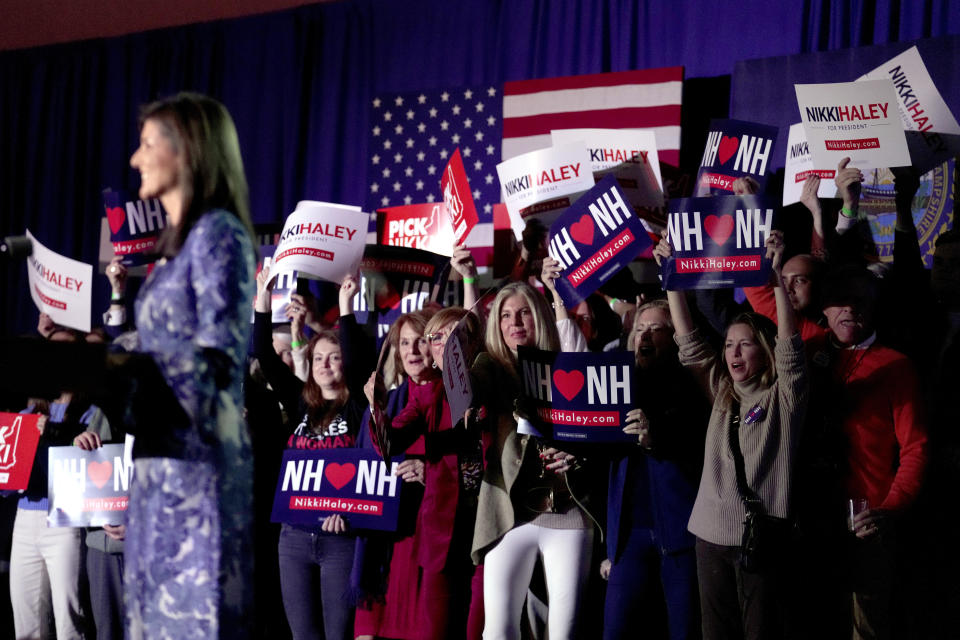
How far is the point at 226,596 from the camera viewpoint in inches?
78.5

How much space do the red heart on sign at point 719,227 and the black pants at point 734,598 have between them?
105cm

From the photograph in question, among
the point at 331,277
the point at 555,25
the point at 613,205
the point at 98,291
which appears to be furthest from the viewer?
the point at 98,291

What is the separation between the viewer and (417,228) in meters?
5.43

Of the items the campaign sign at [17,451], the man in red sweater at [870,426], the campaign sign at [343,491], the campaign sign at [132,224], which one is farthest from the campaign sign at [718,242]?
the campaign sign at [17,451]

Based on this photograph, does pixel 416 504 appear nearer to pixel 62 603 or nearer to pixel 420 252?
pixel 420 252

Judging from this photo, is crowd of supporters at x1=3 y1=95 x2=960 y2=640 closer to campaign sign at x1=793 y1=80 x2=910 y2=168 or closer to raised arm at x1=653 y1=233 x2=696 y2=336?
raised arm at x1=653 y1=233 x2=696 y2=336

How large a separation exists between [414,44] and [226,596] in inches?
203

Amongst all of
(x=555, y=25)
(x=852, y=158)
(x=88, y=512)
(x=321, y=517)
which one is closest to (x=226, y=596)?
(x=321, y=517)

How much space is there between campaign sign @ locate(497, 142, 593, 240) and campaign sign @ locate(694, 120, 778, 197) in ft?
1.81

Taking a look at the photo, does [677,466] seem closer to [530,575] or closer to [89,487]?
[530,575]

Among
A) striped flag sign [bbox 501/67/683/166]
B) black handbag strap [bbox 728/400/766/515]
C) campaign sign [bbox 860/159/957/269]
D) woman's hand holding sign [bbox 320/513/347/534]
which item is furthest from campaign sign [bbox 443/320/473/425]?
striped flag sign [bbox 501/67/683/166]

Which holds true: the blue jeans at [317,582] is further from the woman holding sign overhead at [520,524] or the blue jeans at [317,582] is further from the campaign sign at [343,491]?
the woman holding sign overhead at [520,524]

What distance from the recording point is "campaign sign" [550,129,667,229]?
4609mm

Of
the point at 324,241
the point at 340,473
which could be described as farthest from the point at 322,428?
the point at 324,241
